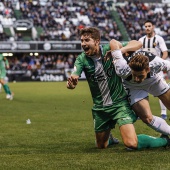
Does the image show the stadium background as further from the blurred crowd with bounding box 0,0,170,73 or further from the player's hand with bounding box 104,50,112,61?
the player's hand with bounding box 104,50,112,61

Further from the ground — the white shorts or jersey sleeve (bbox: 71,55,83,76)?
jersey sleeve (bbox: 71,55,83,76)

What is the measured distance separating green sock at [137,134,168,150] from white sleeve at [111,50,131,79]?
97 cm

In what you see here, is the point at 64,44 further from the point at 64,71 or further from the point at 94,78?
the point at 94,78

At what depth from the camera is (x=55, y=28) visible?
151 feet

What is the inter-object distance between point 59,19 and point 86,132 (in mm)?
38852

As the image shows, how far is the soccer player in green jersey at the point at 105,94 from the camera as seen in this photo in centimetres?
709

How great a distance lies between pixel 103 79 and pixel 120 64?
50cm

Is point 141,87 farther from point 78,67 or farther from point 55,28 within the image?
point 55,28

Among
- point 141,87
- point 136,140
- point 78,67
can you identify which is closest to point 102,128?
point 136,140

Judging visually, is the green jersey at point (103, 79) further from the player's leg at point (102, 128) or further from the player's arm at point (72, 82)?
the player's arm at point (72, 82)

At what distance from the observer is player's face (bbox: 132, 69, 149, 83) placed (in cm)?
675

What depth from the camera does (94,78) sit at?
736 centimetres

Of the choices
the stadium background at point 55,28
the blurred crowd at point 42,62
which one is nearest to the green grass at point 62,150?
the blurred crowd at point 42,62

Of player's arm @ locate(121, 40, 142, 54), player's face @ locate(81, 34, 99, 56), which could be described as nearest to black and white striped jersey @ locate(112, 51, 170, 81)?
player's arm @ locate(121, 40, 142, 54)
